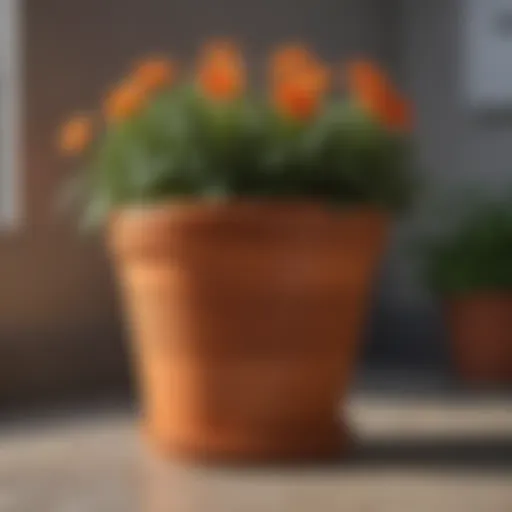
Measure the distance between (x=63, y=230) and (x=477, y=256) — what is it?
0.46 meters

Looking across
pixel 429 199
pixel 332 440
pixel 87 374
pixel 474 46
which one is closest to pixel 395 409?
pixel 332 440

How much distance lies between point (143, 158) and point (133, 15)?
0.45 meters

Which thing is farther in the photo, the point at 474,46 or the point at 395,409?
the point at 474,46

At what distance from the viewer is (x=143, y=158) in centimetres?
89

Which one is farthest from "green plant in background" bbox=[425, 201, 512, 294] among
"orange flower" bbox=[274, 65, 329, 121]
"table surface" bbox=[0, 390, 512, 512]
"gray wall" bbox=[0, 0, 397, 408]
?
"orange flower" bbox=[274, 65, 329, 121]

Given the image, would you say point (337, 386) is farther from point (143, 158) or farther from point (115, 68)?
point (115, 68)

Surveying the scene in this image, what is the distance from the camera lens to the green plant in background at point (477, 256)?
51.5 inches

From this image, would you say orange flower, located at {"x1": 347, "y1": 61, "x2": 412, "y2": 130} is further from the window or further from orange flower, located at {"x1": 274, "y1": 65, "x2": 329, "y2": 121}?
the window

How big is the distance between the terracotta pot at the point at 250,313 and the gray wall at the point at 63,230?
29cm

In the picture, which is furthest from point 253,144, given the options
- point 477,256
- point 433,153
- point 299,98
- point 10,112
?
point 433,153

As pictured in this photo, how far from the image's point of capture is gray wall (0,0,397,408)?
1.17 m

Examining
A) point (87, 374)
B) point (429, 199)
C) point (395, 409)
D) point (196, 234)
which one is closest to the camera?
point (196, 234)

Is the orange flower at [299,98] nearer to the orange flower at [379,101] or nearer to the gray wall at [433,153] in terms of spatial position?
the orange flower at [379,101]

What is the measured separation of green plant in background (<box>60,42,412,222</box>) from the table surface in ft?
0.65
